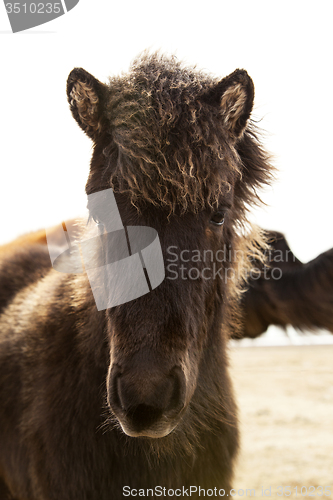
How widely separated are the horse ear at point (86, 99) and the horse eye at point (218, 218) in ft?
2.47

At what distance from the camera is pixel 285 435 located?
7.62m

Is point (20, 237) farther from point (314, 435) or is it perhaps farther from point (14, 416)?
point (314, 435)

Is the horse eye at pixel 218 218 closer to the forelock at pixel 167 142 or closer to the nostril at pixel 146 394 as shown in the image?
the forelock at pixel 167 142

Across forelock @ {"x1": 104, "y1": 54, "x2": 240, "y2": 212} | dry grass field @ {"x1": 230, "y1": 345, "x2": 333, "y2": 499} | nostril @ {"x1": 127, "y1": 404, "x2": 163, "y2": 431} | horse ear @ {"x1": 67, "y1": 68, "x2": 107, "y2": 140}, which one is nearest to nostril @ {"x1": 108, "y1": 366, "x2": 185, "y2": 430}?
nostril @ {"x1": 127, "y1": 404, "x2": 163, "y2": 431}

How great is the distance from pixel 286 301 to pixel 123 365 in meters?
2.06

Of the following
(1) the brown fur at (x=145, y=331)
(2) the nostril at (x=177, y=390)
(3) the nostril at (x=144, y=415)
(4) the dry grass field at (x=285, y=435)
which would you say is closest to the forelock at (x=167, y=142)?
(1) the brown fur at (x=145, y=331)

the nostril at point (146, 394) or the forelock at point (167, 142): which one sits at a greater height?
the forelock at point (167, 142)

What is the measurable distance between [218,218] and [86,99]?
2.94ft

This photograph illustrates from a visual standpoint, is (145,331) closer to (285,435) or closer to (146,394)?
(146,394)

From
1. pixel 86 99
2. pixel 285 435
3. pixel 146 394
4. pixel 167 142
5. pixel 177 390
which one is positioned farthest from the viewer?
pixel 285 435

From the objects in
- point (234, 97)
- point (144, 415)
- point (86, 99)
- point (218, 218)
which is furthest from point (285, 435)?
point (86, 99)

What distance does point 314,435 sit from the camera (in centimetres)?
758

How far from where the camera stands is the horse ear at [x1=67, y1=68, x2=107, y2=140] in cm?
182

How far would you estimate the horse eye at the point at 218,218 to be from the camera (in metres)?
1.89
